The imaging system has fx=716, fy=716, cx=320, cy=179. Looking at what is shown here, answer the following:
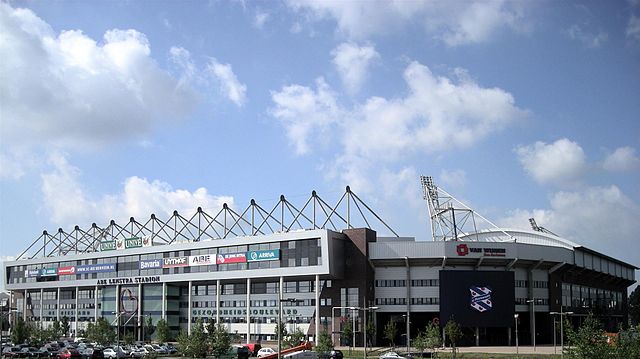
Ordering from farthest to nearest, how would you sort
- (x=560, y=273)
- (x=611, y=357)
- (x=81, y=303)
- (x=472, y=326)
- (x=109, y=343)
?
(x=81, y=303) < (x=560, y=273) < (x=109, y=343) < (x=472, y=326) < (x=611, y=357)

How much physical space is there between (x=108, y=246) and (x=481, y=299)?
84.0m

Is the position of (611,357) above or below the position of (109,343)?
above

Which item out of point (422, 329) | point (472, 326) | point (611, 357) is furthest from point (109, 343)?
point (611, 357)

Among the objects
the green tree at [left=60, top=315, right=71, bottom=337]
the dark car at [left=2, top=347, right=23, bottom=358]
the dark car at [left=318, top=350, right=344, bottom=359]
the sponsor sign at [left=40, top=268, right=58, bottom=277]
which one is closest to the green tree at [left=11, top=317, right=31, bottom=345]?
the dark car at [left=2, top=347, right=23, bottom=358]

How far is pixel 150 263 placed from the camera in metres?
150

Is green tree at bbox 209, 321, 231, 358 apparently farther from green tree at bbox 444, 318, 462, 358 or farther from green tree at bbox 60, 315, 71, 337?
green tree at bbox 60, 315, 71, 337

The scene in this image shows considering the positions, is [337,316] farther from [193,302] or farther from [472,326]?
[193,302]

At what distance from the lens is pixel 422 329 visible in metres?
126

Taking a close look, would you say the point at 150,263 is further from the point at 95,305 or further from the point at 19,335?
the point at 19,335

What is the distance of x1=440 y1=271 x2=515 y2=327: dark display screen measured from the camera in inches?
4749

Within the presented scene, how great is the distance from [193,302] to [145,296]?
11580 millimetres

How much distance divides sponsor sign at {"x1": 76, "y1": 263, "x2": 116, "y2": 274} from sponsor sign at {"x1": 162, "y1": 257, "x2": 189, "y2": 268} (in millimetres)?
17130

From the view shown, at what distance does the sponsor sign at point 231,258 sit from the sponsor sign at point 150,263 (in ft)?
56.1

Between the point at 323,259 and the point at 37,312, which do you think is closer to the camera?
the point at 323,259
